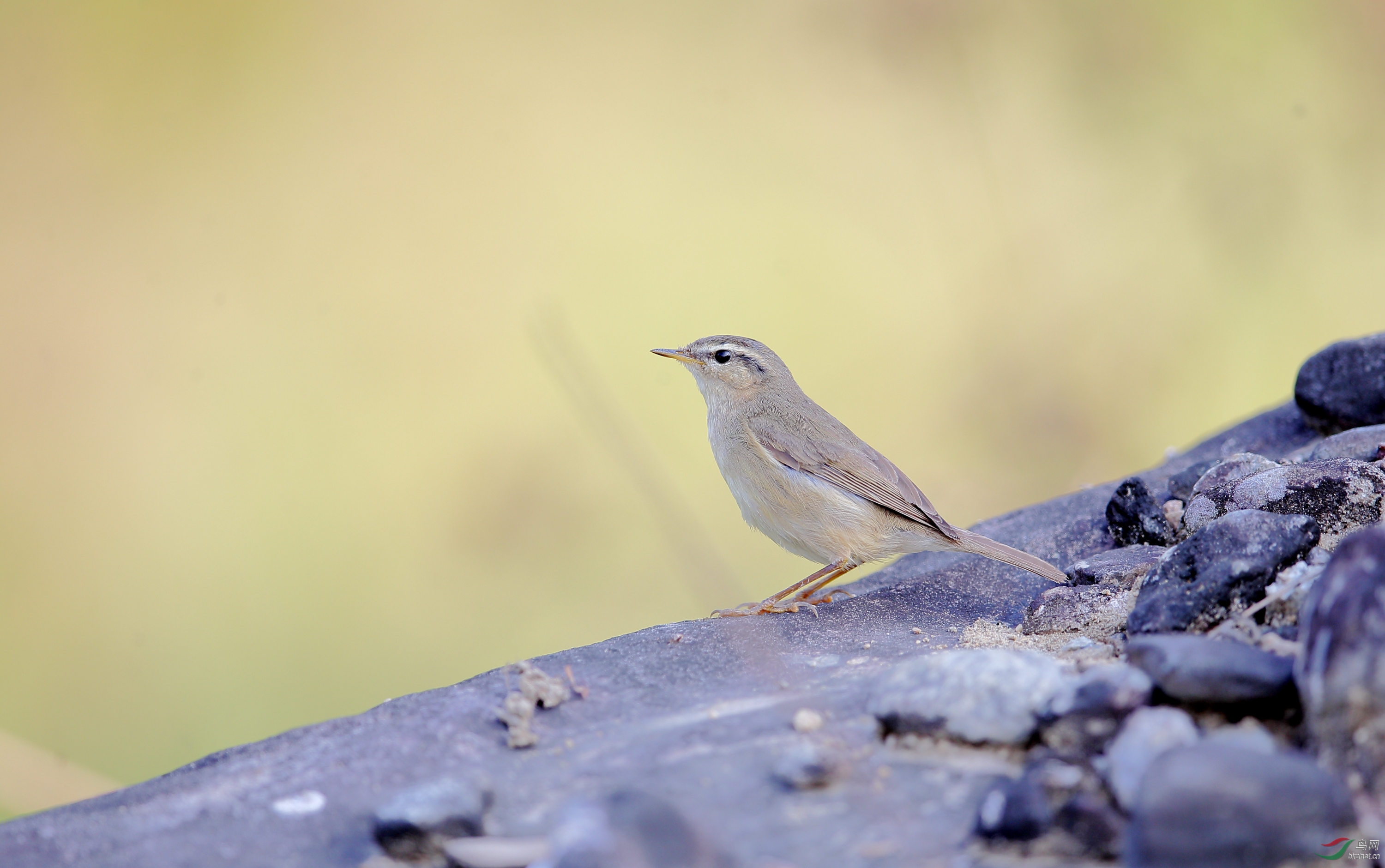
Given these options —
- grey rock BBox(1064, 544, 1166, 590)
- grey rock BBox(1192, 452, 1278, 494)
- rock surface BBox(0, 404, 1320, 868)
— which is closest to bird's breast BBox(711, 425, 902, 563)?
rock surface BBox(0, 404, 1320, 868)

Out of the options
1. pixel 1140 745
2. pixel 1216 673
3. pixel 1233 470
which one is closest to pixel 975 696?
pixel 1140 745

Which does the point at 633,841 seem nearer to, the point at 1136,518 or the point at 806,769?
the point at 806,769

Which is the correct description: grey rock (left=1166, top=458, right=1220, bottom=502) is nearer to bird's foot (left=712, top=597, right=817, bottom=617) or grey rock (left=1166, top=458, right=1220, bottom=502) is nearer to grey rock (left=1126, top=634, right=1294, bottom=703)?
bird's foot (left=712, top=597, right=817, bottom=617)

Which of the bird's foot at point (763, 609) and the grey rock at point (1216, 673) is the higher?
the bird's foot at point (763, 609)

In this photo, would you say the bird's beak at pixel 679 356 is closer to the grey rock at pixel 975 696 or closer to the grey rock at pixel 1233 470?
the grey rock at pixel 1233 470

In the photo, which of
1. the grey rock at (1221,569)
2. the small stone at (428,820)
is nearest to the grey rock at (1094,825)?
the grey rock at (1221,569)

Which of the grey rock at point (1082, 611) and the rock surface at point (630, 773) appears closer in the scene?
the rock surface at point (630, 773)
